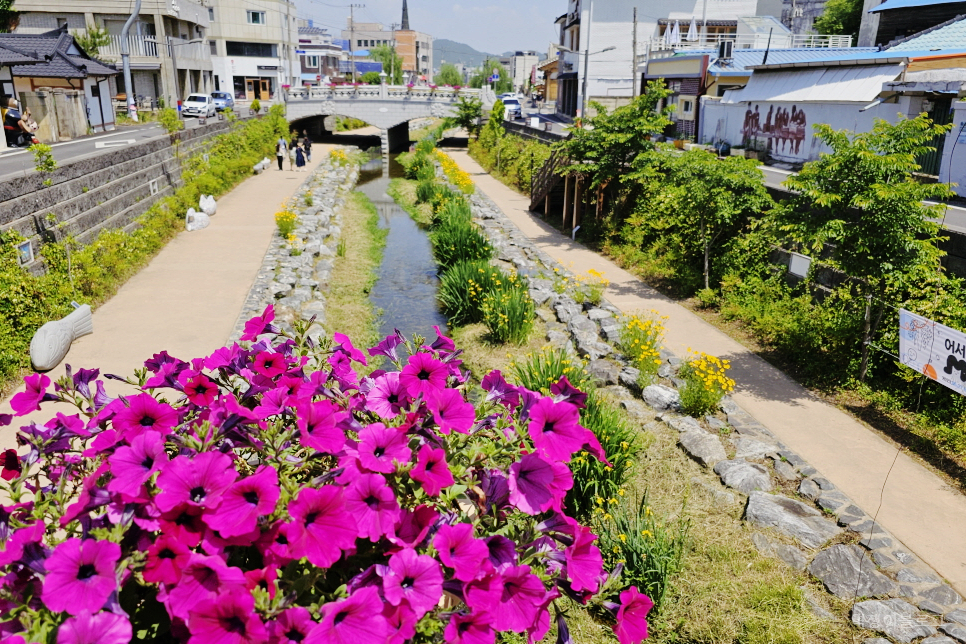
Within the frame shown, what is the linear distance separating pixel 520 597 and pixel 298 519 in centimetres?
65

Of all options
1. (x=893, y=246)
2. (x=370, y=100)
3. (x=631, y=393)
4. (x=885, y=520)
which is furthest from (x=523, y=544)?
(x=370, y=100)

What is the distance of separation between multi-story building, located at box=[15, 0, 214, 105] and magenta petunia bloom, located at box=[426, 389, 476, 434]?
140ft

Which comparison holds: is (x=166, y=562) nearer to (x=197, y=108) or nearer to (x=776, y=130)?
(x=776, y=130)

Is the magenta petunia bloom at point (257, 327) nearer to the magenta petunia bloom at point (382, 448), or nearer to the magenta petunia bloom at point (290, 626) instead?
the magenta petunia bloom at point (382, 448)

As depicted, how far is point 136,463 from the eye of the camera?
6.24 feet

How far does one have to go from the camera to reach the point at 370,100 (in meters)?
41.3

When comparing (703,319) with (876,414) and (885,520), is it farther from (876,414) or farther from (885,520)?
(885,520)

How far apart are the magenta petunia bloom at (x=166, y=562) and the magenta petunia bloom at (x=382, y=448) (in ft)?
1.67

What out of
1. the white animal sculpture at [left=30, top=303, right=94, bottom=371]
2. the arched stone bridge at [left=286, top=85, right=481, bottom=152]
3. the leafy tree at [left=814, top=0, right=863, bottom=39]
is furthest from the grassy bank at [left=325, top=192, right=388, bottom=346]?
the leafy tree at [left=814, top=0, right=863, bottom=39]

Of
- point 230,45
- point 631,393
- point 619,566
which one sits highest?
point 230,45

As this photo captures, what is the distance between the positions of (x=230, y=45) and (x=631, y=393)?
2364 inches

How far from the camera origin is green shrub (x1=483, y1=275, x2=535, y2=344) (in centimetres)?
1016

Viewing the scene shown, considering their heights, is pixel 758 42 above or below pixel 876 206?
above

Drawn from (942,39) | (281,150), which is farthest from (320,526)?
(281,150)
